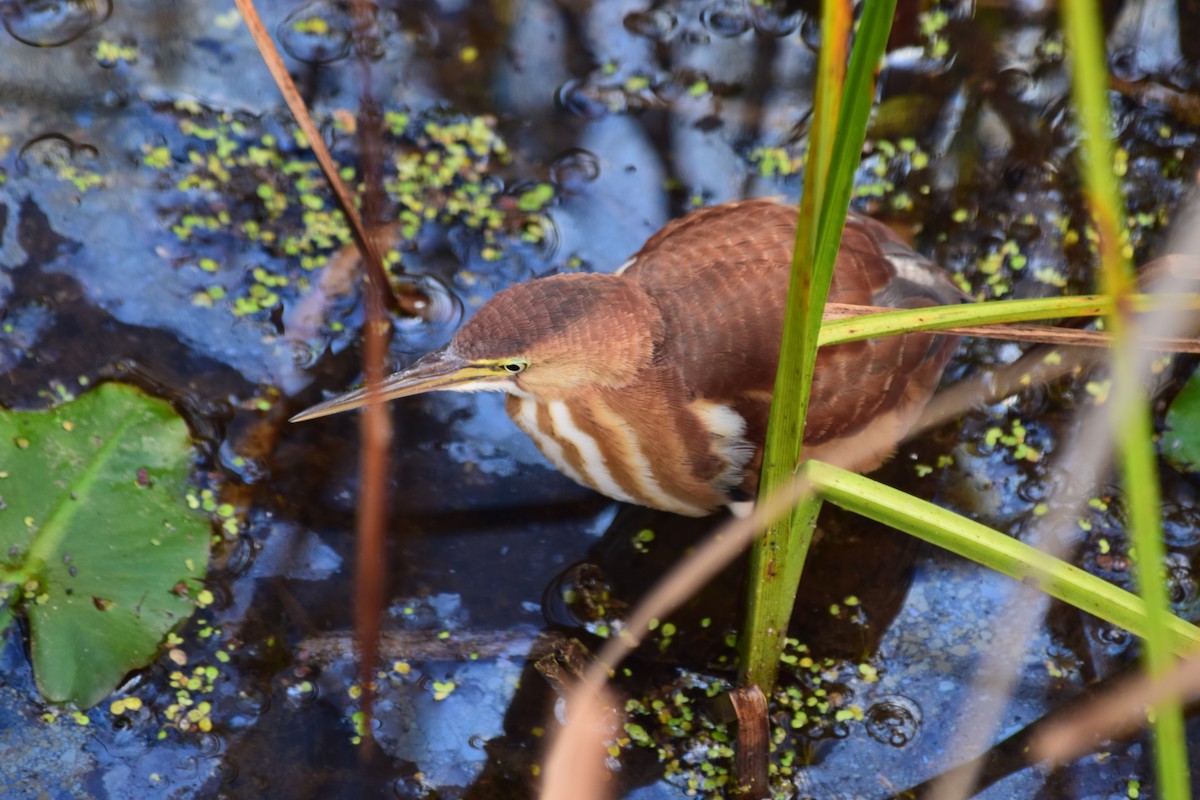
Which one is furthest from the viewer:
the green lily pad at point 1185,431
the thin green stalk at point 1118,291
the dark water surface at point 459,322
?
the green lily pad at point 1185,431

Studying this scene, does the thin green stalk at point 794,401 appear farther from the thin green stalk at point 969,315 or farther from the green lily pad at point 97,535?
the green lily pad at point 97,535

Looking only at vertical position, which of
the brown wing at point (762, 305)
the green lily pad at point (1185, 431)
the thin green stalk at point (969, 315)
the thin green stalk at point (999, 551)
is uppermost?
the green lily pad at point (1185, 431)

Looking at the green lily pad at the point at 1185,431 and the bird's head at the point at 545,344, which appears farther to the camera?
the green lily pad at the point at 1185,431

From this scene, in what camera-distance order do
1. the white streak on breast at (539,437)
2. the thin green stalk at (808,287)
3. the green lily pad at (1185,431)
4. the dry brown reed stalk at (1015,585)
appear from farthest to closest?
the green lily pad at (1185,431) < the white streak on breast at (539,437) < the dry brown reed stalk at (1015,585) < the thin green stalk at (808,287)

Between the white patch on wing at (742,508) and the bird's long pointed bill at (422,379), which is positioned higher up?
the white patch on wing at (742,508)

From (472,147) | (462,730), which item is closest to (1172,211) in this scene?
(472,147)

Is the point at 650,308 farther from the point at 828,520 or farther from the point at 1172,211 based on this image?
the point at 1172,211

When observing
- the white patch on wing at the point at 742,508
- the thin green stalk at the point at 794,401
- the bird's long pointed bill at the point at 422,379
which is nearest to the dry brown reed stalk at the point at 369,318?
the bird's long pointed bill at the point at 422,379
